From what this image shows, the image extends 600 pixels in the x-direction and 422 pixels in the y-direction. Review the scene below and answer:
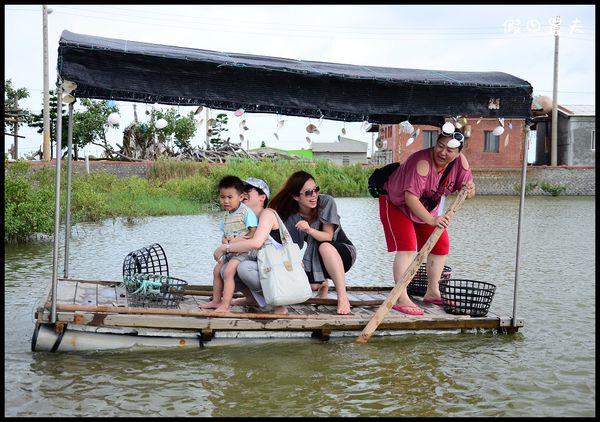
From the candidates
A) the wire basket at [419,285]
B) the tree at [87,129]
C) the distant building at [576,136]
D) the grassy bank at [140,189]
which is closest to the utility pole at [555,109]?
the distant building at [576,136]

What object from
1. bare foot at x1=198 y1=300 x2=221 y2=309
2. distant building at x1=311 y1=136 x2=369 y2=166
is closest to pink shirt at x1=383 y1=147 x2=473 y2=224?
bare foot at x1=198 y1=300 x2=221 y2=309

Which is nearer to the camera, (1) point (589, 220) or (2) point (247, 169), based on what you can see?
(1) point (589, 220)

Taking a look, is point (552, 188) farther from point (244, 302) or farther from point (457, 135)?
point (244, 302)

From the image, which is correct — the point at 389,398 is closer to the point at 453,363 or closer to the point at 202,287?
the point at 453,363

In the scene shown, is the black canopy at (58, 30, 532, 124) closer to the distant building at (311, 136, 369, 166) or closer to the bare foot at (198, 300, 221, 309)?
the bare foot at (198, 300, 221, 309)

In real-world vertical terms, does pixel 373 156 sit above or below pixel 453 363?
above

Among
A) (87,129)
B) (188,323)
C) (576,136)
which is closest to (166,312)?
(188,323)

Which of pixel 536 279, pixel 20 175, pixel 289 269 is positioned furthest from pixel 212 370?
pixel 20 175

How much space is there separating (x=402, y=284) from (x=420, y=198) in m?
0.93

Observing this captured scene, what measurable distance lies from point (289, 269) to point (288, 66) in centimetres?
170

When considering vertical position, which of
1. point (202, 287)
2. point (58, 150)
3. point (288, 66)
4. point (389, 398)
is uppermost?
point (288, 66)

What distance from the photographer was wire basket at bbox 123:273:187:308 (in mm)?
6094

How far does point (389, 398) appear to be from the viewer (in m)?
5.21

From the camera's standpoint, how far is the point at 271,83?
19.8ft
